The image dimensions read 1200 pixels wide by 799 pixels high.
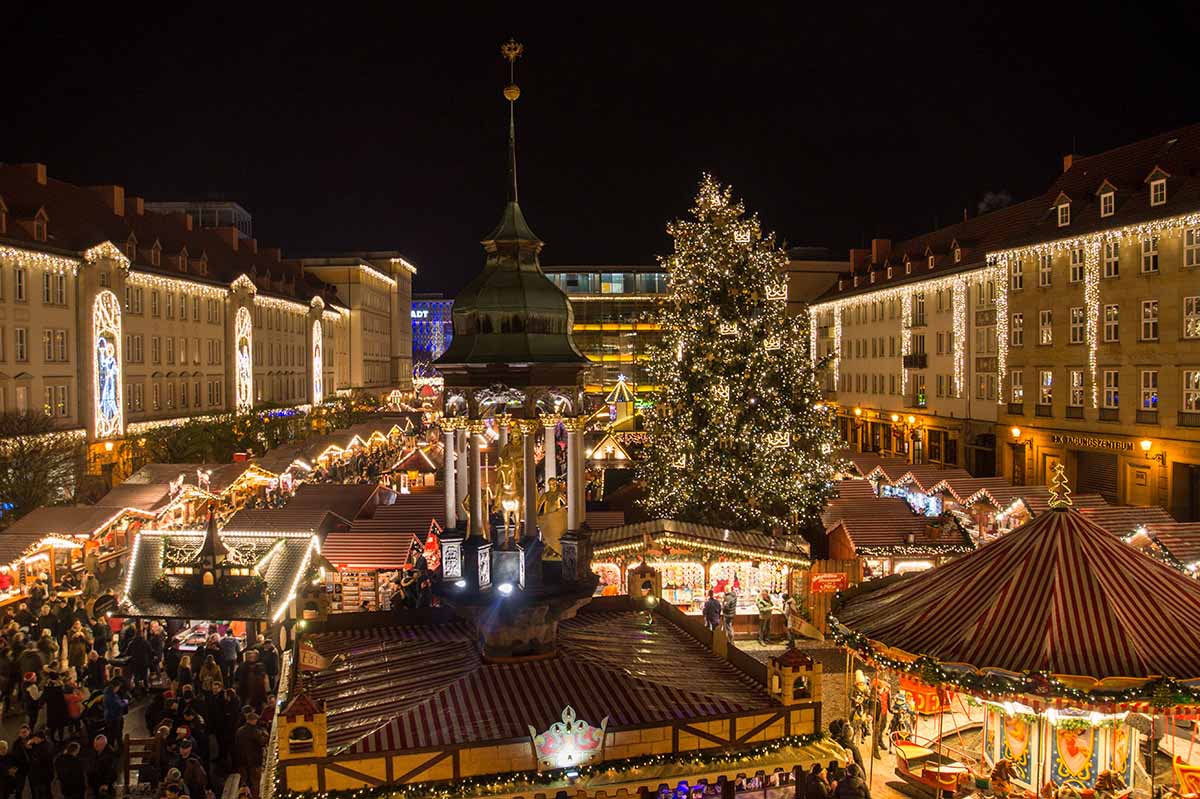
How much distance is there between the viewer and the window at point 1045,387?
3856 cm

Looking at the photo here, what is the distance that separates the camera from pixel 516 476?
1384 cm

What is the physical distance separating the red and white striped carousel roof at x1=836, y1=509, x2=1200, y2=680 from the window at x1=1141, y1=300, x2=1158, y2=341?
24304mm

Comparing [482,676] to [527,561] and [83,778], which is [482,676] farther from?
[83,778]

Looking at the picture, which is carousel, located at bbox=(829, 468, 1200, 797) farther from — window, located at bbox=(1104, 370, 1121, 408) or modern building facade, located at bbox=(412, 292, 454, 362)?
modern building facade, located at bbox=(412, 292, 454, 362)

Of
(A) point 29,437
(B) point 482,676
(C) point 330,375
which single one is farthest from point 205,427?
(C) point 330,375

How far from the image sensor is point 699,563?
2183 cm

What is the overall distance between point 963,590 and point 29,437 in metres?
29.5

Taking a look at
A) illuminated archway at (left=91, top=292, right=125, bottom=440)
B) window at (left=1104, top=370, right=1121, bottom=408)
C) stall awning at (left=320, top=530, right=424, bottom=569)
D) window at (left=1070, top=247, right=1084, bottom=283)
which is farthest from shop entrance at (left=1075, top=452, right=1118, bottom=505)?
illuminated archway at (left=91, top=292, right=125, bottom=440)

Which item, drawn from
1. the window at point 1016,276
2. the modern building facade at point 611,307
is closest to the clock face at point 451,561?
the window at point 1016,276

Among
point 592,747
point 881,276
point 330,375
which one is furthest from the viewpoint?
point 330,375

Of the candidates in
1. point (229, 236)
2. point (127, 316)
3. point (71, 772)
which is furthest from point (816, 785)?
point (229, 236)

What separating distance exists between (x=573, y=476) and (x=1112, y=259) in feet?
94.1

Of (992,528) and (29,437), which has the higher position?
(29,437)

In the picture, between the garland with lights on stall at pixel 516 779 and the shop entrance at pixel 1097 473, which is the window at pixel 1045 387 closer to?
the shop entrance at pixel 1097 473
